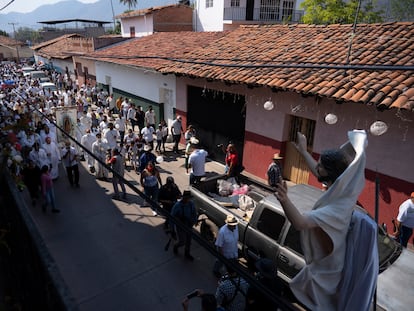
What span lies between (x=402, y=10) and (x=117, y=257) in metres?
36.5

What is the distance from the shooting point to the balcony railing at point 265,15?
90.7ft

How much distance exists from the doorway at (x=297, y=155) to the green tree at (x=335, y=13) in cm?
1662

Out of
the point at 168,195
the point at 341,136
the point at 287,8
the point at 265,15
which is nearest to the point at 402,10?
the point at 287,8

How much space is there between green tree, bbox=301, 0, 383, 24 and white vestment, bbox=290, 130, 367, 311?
24.4 meters

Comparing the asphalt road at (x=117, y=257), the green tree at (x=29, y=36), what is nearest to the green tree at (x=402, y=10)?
the asphalt road at (x=117, y=257)

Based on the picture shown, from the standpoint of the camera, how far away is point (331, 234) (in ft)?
5.48

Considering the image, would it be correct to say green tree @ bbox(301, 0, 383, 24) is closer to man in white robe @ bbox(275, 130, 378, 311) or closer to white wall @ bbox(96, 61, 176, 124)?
white wall @ bbox(96, 61, 176, 124)

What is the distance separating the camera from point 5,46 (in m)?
57.2

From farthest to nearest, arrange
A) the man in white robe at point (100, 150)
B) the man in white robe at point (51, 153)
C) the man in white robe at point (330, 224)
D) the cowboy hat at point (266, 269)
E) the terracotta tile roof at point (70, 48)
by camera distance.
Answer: the terracotta tile roof at point (70, 48) → the man in white robe at point (100, 150) → the man in white robe at point (51, 153) → the cowboy hat at point (266, 269) → the man in white robe at point (330, 224)

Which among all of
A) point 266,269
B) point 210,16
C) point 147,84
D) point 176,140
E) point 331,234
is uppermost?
point 210,16

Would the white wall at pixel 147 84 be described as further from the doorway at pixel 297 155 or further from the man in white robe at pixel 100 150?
the doorway at pixel 297 155

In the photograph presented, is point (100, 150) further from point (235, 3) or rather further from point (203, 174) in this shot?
point (235, 3)

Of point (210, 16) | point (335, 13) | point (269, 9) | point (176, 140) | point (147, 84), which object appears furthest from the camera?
point (269, 9)

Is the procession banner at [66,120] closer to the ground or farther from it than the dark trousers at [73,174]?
farther from it
